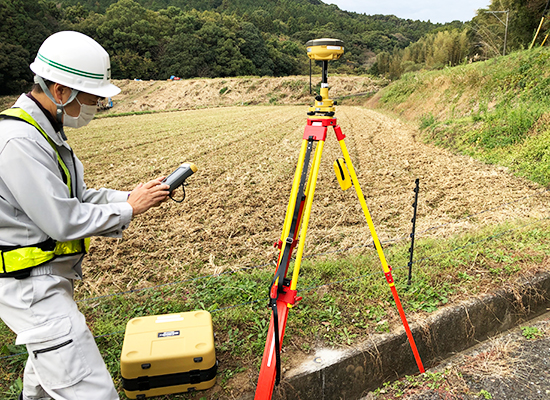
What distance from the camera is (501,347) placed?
2.93m

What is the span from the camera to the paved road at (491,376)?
2.52 metres

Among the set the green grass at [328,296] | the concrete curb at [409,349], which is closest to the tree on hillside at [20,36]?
the green grass at [328,296]

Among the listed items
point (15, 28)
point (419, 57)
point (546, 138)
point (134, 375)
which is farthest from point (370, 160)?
point (15, 28)

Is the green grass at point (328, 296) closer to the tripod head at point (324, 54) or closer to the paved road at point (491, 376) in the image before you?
the paved road at point (491, 376)

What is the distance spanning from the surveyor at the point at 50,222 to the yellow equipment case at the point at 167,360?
0.51 metres

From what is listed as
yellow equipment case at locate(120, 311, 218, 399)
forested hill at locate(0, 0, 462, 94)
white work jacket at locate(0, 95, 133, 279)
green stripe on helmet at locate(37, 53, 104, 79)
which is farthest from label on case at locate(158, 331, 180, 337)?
forested hill at locate(0, 0, 462, 94)

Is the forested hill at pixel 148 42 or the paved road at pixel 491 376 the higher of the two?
the forested hill at pixel 148 42

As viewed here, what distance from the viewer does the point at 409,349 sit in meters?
2.87

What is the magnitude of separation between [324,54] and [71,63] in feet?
4.44

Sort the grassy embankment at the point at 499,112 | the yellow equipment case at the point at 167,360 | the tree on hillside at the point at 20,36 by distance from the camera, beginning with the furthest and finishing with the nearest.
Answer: the tree on hillside at the point at 20,36 < the grassy embankment at the point at 499,112 < the yellow equipment case at the point at 167,360

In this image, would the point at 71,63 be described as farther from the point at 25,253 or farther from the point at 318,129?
the point at 318,129

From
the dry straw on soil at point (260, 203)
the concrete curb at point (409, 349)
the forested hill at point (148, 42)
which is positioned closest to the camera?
the concrete curb at point (409, 349)

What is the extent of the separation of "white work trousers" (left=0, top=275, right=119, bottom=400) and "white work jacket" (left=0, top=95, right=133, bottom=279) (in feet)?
0.33

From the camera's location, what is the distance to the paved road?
2516 millimetres
